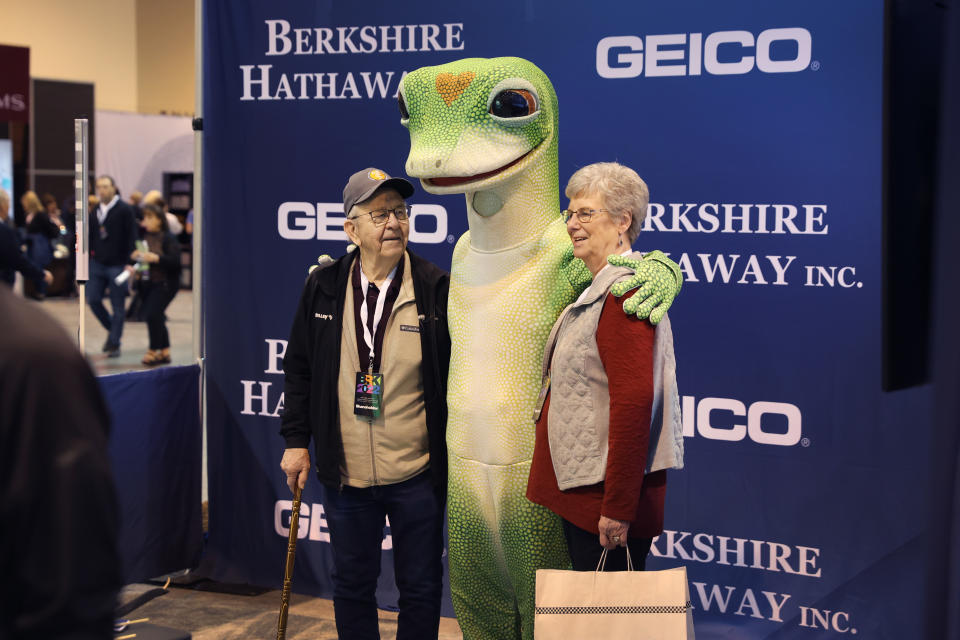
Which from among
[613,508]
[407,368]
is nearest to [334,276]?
[407,368]

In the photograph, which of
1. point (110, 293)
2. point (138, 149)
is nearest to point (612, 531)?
point (110, 293)

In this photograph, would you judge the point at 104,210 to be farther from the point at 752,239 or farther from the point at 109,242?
the point at 752,239

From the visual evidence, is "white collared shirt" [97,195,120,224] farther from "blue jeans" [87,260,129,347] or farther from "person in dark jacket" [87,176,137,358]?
"blue jeans" [87,260,129,347]

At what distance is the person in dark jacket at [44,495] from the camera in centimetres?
109

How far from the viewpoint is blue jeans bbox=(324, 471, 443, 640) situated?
10.2ft

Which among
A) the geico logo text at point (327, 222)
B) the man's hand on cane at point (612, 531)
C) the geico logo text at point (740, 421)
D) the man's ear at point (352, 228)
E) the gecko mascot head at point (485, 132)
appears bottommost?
the man's hand on cane at point (612, 531)

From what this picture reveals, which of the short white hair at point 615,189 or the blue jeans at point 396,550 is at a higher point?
the short white hair at point 615,189

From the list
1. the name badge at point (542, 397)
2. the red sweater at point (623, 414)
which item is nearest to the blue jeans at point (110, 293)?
the name badge at point (542, 397)

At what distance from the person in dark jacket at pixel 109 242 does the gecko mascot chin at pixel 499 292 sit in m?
7.83

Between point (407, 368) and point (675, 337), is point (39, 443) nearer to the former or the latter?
point (407, 368)

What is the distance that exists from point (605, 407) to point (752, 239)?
1.35 m

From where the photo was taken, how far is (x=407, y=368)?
3068 mm

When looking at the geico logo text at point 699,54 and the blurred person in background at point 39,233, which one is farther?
the blurred person in background at point 39,233

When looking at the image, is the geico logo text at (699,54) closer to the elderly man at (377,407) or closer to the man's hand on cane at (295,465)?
the elderly man at (377,407)
